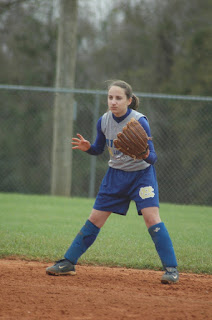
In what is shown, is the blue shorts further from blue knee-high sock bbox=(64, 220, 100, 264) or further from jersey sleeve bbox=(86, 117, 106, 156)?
jersey sleeve bbox=(86, 117, 106, 156)

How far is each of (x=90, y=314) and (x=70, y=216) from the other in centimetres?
472

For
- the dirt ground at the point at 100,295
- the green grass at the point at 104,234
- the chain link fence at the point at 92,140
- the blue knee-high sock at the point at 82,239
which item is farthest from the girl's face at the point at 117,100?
the chain link fence at the point at 92,140

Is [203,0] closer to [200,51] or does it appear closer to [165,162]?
[200,51]

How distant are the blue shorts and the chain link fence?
5.22m

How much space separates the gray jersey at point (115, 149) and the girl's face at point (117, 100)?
0.11m

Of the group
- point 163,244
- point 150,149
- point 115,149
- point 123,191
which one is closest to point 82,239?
point 123,191

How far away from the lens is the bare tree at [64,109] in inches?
430

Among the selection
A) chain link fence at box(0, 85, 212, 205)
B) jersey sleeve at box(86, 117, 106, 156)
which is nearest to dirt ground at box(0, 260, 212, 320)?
jersey sleeve at box(86, 117, 106, 156)

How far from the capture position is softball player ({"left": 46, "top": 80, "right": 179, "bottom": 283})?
4.09m

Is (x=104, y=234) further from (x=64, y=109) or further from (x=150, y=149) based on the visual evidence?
(x=64, y=109)

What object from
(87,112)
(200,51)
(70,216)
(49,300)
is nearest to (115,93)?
(49,300)

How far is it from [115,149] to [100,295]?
1.26 meters

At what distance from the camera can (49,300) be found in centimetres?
341

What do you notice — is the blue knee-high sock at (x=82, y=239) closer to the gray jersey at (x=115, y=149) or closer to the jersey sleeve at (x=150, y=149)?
the gray jersey at (x=115, y=149)
